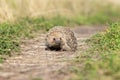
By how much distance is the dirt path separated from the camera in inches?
310

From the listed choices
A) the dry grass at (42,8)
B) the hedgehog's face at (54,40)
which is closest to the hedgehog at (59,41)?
the hedgehog's face at (54,40)

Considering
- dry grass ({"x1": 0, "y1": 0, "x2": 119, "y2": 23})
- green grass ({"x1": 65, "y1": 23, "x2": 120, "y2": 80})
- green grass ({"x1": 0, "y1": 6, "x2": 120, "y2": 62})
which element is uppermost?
dry grass ({"x1": 0, "y1": 0, "x2": 119, "y2": 23})

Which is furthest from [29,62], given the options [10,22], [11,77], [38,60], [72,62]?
[10,22]

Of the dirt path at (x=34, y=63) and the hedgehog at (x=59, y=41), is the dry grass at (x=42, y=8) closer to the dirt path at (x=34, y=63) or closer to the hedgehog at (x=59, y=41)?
the dirt path at (x=34, y=63)

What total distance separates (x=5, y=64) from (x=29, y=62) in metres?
0.56

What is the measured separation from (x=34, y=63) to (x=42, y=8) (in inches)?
340

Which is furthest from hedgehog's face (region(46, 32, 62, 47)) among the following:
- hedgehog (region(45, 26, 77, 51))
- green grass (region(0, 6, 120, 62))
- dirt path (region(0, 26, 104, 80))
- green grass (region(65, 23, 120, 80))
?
green grass (region(65, 23, 120, 80))

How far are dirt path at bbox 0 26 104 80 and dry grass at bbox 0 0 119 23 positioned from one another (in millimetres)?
2290

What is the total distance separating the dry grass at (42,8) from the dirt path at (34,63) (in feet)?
7.51

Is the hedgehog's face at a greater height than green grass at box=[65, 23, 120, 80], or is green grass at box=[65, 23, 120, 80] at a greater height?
the hedgehog's face

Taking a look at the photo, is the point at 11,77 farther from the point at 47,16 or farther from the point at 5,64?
the point at 47,16

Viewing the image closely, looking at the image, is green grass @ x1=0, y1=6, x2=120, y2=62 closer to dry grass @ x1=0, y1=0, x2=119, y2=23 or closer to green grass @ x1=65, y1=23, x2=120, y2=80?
dry grass @ x1=0, y1=0, x2=119, y2=23

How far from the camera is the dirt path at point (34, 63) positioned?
25.8ft

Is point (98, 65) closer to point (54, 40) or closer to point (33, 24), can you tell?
point (54, 40)
